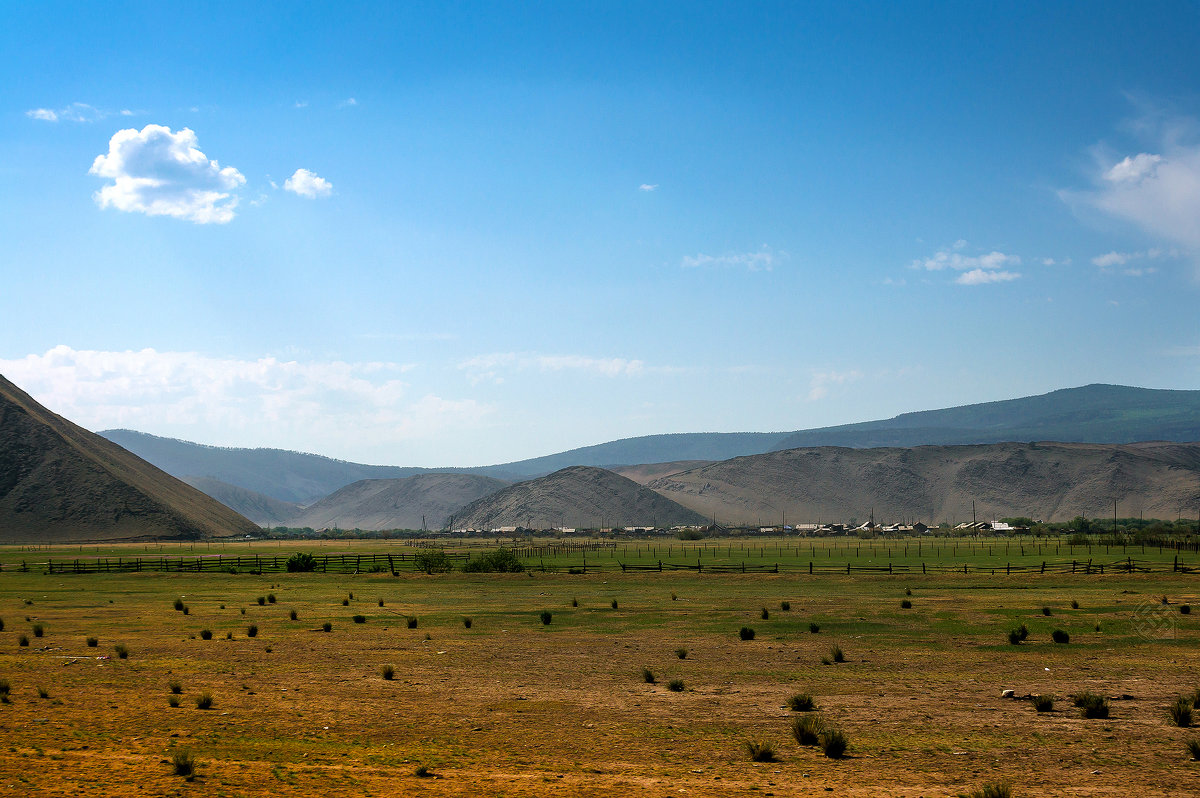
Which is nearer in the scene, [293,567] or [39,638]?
[39,638]

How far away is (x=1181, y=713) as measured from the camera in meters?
18.3

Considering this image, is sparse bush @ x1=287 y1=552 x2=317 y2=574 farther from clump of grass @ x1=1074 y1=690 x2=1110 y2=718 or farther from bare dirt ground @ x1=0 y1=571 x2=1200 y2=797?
clump of grass @ x1=1074 y1=690 x2=1110 y2=718

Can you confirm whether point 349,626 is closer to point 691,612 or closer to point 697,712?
point 691,612

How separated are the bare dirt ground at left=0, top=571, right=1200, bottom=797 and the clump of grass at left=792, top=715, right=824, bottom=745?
433 mm

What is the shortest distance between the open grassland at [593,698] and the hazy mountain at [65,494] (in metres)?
134

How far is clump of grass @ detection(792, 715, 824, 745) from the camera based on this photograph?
→ 17.2 m

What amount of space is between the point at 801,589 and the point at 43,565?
68.4m

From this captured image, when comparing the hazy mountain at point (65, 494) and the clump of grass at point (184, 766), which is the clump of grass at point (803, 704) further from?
the hazy mountain at point (65, 494)

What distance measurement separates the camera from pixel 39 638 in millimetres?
31875

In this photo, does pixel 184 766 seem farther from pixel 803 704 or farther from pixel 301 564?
pixel 301 564

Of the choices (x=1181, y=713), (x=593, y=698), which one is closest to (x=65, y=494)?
(x=593, y=698)

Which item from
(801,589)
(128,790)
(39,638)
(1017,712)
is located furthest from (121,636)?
(801,589)

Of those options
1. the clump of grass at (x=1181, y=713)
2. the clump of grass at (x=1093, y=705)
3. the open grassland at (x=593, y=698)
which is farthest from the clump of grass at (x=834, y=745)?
the clump of grass at (x=1181, y=713)

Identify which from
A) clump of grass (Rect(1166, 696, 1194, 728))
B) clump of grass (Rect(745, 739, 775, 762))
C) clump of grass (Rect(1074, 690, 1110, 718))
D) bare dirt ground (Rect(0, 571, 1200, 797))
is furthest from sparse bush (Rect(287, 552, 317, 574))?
clump of grass (Rect(1166, 696, 1194, 728))
